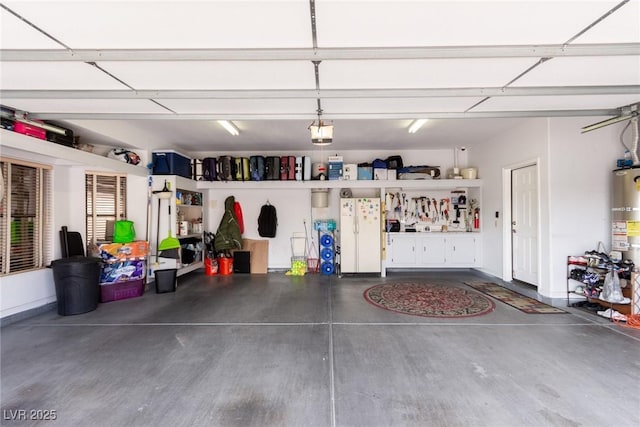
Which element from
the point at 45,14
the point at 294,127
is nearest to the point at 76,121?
the point at 45,14

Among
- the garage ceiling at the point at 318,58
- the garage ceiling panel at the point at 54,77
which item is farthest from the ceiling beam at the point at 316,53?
the garage ceiling panel at the point at 54,77

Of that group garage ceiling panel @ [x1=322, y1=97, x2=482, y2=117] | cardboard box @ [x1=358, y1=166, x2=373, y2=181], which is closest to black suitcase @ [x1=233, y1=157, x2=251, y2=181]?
cardboard box @ [x1=358, y1=166, x2=373, y2=181]

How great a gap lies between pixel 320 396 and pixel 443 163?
20.2ft

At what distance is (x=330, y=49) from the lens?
210cm

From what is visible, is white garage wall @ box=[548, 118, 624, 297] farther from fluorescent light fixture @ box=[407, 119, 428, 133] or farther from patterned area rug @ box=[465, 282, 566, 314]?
fluorescent light fixture @ box=[407, 119, 428, 133]

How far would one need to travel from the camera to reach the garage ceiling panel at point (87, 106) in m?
3.03

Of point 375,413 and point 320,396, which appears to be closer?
point 375,413

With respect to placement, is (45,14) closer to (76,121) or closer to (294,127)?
(76,121)

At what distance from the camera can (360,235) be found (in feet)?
20.6

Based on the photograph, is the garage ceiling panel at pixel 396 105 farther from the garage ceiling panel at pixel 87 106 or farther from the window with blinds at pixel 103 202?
the window with blinds at pixel 103 202

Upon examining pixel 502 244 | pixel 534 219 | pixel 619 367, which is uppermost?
pixel 534 219

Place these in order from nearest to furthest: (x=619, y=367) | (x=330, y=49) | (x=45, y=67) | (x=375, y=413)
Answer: (x=375, y=413) < (x=330, y=49) < (x=45, y=67) < (x=619, y=367)

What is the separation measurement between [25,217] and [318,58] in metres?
4.62

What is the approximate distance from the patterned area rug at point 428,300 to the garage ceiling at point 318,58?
2647mm
